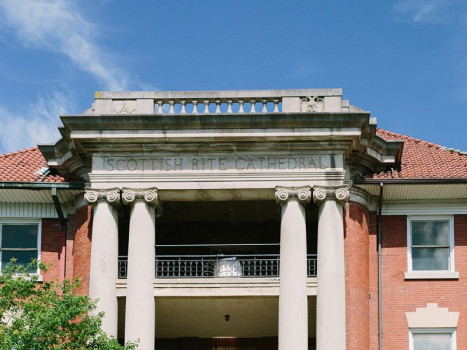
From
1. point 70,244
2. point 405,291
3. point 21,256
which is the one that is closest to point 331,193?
point 405,291

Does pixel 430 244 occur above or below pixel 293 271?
above

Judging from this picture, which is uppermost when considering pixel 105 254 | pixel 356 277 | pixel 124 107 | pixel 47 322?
pixel 124 107

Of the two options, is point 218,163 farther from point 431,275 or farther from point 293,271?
point 431,275

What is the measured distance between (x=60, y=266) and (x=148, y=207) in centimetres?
355

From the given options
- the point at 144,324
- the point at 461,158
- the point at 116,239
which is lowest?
the point at 144,324

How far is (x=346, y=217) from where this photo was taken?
1391 inches

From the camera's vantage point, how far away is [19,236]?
122ft

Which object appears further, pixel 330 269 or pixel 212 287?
pixel 212 287

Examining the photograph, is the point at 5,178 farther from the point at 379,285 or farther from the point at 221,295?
the point at 379,285

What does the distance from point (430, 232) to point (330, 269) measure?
13.8 feet

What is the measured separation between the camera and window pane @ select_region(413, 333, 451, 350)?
35447 millimetres

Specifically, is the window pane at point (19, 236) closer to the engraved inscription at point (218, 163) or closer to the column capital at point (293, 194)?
the engraved inscription at point (218, 163)

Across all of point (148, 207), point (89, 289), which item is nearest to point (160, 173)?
point (148, 207)

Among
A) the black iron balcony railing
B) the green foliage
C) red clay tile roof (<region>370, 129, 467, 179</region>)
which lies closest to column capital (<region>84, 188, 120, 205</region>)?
the black iron balcony railing
